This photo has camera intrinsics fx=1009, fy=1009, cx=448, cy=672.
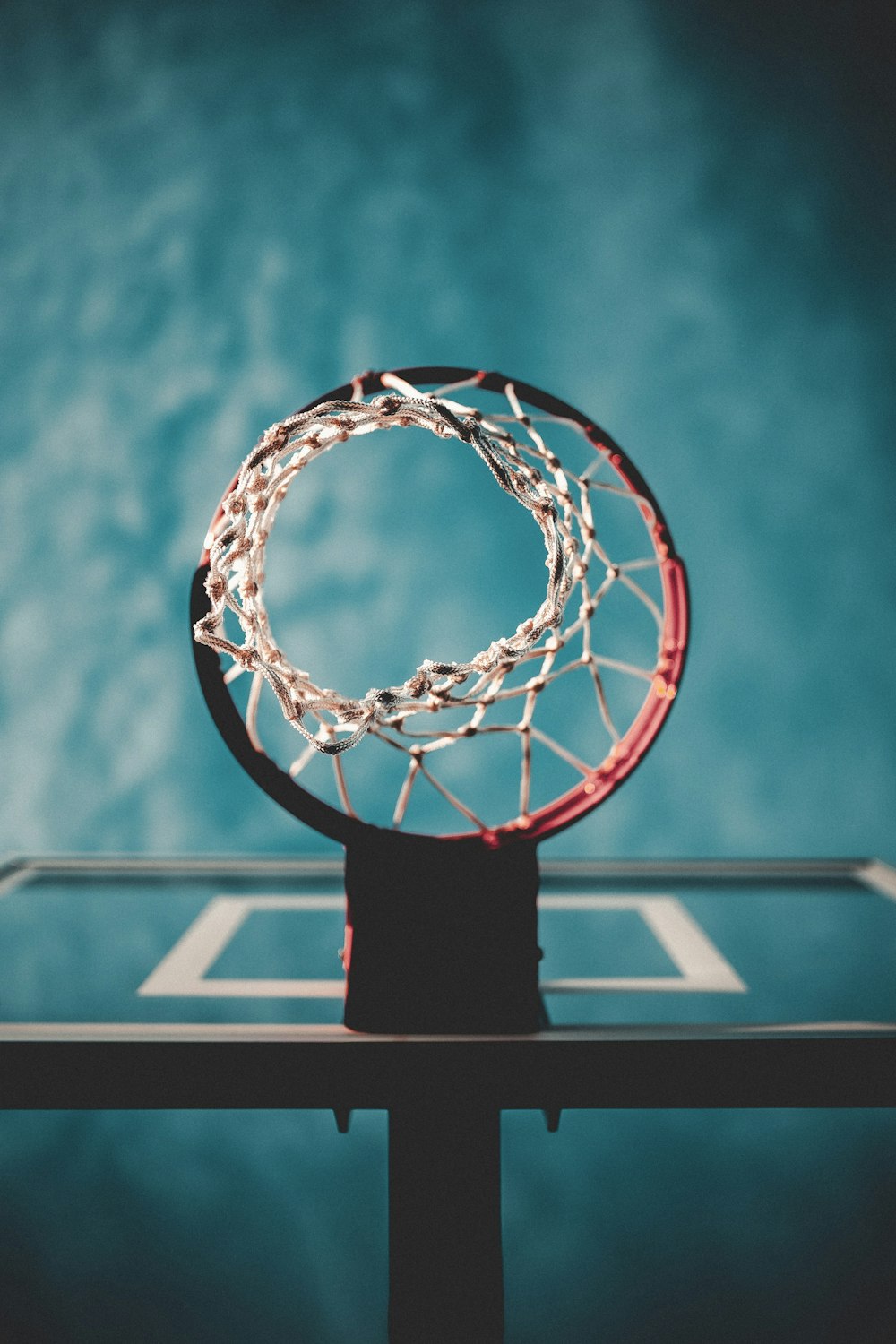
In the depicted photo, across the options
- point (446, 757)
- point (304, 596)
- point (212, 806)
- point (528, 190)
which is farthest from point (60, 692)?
point (528, 190)

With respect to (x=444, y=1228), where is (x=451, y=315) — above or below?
above

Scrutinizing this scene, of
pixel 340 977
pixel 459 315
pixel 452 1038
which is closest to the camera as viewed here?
pixel 452 1038

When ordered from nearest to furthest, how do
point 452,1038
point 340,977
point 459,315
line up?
1. point 452,1038
2. point 340,977
3. point 459,315

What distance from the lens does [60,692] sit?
3.85 meters

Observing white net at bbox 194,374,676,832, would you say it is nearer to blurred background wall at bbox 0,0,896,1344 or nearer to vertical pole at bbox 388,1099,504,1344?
vertical pole at bbox 388,1099,504,1344

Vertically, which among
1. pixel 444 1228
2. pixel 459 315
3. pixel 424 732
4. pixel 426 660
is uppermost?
pixel 459 315

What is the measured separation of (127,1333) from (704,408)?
3631 millimetres

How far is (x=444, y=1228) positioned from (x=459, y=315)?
3.32 m

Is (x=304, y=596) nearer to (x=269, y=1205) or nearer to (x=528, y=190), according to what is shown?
(x=528, y=190)

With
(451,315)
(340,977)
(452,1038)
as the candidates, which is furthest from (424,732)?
(451,315)

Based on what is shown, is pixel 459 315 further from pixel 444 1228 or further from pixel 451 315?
pixel 444 1228

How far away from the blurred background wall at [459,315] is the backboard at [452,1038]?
140 cm

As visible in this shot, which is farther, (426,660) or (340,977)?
(340,977)

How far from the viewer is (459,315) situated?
3.98m
